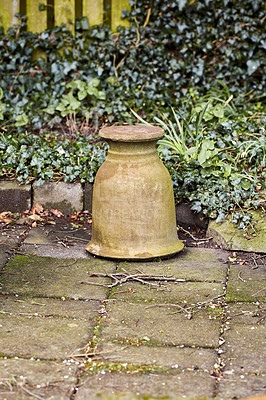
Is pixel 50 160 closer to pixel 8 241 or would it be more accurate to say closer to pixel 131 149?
pixel 8 241

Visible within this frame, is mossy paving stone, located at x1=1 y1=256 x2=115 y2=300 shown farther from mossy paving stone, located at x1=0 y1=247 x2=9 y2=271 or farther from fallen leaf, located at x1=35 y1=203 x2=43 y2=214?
fallen leaf, located at x1=35 y1=203 x2=43 y2=214

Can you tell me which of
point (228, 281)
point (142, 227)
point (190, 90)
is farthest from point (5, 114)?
point (228, 281)

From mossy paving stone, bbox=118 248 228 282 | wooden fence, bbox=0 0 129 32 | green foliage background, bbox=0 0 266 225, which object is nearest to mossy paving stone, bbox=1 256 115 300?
mossy paving stone, bbox=118 248 228 282

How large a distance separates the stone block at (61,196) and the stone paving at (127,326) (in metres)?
0.60

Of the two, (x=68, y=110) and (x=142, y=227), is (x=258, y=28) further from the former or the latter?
(x=142, y=227)

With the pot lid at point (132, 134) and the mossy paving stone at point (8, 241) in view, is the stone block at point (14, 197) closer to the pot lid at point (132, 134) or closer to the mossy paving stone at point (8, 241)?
the mossy paving stone at point (8, 241)

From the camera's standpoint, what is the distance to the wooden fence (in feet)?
19.5

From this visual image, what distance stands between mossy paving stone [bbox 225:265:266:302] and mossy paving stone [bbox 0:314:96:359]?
892 mm

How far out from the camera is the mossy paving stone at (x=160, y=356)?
256 cm

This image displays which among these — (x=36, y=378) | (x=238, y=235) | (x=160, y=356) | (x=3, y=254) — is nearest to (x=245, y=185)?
(x=238, y=235)

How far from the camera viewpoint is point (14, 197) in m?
4.63

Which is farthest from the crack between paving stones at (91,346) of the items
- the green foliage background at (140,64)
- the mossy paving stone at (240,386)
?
the green foliage background at (140,64)

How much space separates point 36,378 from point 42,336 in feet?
1.23

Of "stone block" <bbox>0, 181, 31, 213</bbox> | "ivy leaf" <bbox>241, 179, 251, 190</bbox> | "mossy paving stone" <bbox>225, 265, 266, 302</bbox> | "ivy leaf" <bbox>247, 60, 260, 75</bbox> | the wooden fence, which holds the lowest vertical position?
"mossy paving stone" <bbox>225, 265, 266, 302</bbox>
